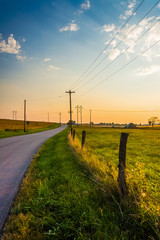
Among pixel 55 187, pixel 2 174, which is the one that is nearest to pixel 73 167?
pixel 55 187

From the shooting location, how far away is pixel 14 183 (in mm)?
4555

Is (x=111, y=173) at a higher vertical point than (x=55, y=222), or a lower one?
higher

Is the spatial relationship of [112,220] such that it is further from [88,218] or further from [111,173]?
[111,173]

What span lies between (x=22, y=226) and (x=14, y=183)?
7.87 feet

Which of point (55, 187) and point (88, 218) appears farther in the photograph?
point (55, 187)

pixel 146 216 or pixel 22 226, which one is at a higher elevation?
pixel 146 216

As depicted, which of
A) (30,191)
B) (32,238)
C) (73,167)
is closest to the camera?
(32,238)

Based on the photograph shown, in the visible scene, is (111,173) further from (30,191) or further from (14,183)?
(14,183)

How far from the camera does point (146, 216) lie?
238 cm

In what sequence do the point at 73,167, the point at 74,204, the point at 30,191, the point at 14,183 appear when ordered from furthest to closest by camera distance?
the point at 73,167 → the point at 14,183 → the point at 30,191 → the point at 74,204

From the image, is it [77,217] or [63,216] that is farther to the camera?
[63,216]

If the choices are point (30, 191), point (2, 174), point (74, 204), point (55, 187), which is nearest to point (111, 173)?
point (74, 204)

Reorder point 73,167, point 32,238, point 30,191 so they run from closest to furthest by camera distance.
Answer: point 32,238, point 30,191, point 73,167

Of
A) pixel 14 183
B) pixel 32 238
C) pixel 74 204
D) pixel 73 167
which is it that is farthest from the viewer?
pixel 73 167
